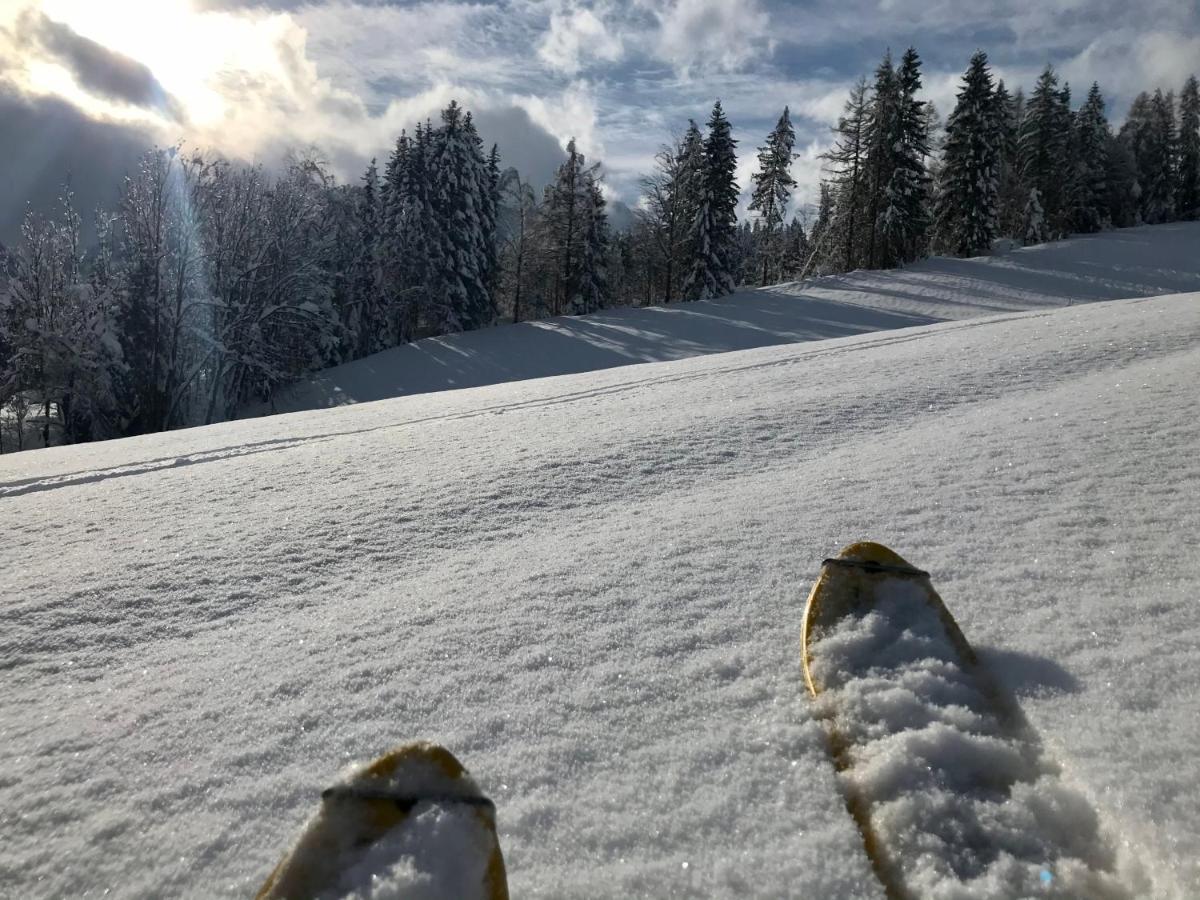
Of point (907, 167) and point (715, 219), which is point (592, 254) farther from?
point (907, 167)

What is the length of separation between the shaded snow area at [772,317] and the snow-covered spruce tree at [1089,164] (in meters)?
9.01

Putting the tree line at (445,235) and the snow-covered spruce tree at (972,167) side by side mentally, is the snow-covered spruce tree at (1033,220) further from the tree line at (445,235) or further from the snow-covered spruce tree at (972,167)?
the snow-covered spruce tree at (972,167)

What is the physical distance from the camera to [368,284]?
36219 mm

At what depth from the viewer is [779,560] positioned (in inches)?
134

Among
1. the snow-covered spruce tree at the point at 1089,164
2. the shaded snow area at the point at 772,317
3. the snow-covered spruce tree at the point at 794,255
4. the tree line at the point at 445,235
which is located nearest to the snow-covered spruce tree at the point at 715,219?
the tree line at the point at 445,235

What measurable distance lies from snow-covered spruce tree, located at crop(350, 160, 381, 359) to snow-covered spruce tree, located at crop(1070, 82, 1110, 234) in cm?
4087

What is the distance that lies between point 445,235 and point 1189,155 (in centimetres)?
4882

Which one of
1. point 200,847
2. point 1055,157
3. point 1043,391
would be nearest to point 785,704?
point 200,847

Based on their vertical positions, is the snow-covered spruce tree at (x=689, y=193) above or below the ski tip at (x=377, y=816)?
above

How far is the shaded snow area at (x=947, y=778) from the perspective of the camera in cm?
170

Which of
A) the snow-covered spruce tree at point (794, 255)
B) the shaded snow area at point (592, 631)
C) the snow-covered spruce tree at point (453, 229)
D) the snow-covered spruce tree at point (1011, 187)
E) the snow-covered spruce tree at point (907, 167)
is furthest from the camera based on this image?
the snow-covered spruce tree at point (794, 255)

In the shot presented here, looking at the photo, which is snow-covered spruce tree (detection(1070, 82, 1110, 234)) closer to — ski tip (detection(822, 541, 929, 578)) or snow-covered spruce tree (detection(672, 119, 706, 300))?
snow-covered spruce tree (detection(672, 119, 706, 300))

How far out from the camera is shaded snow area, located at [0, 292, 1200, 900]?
1.92 meters

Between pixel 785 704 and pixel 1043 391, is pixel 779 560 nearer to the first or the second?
pixel 785 704
